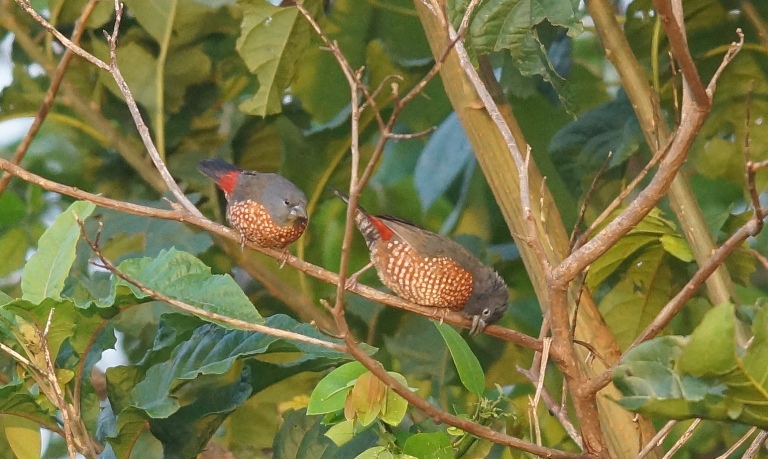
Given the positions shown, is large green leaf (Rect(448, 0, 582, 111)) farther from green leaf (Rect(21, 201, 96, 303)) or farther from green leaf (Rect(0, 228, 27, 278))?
green leaf (Rect(0, 228, 27, 278))

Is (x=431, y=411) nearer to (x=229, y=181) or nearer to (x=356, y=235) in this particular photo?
(x=229, y=181)

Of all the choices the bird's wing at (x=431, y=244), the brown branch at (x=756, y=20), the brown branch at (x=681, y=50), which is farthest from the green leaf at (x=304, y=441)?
the brown branch at (x=756, y=20)

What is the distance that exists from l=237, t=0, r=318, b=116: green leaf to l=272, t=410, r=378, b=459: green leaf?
2.79ft

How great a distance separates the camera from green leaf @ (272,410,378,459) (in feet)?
6.83

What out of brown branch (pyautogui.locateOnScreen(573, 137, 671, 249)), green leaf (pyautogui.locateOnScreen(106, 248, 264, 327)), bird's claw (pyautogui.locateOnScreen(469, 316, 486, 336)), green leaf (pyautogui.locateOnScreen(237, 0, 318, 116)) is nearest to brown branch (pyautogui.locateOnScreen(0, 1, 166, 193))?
green leaf (pyautogui.locateOnScreen(237, 0, 318, 116))

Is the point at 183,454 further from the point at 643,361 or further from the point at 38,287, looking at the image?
the point at 643,361

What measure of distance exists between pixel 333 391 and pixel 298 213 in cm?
89

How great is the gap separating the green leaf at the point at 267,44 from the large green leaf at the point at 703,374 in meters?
1.52

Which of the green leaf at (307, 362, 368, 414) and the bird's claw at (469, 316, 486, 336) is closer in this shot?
the green leaf at (307, 362, 368, 414)

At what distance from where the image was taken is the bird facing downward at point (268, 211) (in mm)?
2449

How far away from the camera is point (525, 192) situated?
1445 mm

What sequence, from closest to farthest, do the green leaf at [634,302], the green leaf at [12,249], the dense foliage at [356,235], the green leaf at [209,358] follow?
the dense foliage at [356,235] → the green leaf at [209,358] → the green leaf at [634,302] → the green leaf at [12,249]

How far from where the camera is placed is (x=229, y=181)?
8.82 ft

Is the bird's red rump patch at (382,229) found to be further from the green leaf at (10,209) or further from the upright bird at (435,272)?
the green leaf at (10,209)
